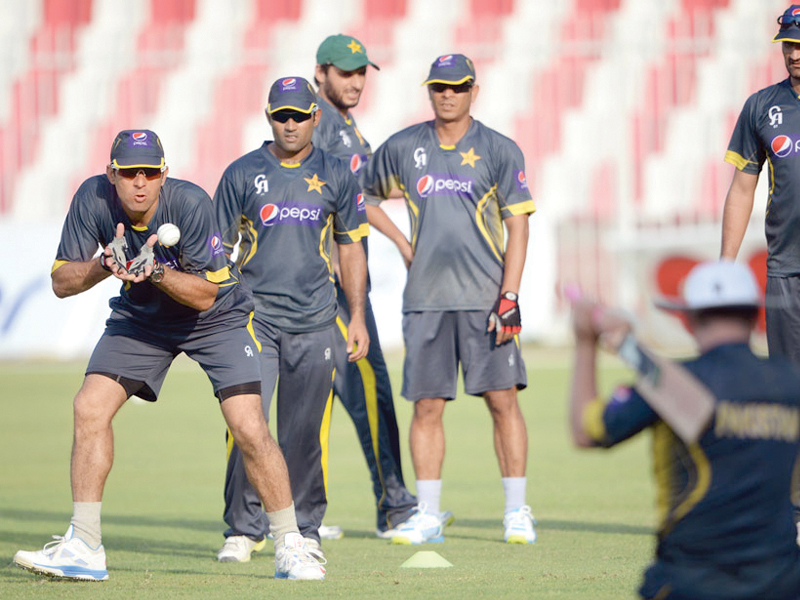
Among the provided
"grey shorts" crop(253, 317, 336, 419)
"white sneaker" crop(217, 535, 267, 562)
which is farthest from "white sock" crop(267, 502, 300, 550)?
"grey shorts" crop(253, 317, 336, 419)

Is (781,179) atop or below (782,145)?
below

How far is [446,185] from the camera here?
768 centimetres

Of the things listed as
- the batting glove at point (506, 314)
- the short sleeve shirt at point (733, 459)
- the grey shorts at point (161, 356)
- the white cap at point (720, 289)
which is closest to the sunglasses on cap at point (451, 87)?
the batting glove at point (506, 314)

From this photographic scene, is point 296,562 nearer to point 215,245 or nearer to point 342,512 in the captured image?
point 215,245

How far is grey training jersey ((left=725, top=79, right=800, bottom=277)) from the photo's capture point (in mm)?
6789

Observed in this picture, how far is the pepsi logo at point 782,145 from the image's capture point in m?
6.81

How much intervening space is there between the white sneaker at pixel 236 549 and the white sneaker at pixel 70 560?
0.92 meters

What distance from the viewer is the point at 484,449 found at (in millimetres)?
12094

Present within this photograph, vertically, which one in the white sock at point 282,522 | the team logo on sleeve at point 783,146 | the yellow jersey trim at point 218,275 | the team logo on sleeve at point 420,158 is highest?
the team logo on sleeve at point 420,158

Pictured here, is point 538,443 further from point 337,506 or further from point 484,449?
point 337,506

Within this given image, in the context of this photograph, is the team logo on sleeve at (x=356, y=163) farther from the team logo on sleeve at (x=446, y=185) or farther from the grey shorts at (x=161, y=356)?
the grey shorts at (x=161, y=356)

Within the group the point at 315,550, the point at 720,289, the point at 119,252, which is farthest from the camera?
the point at 315,550

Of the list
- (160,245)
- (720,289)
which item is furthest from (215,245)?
(720,289)

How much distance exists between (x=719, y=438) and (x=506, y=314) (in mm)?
4048
